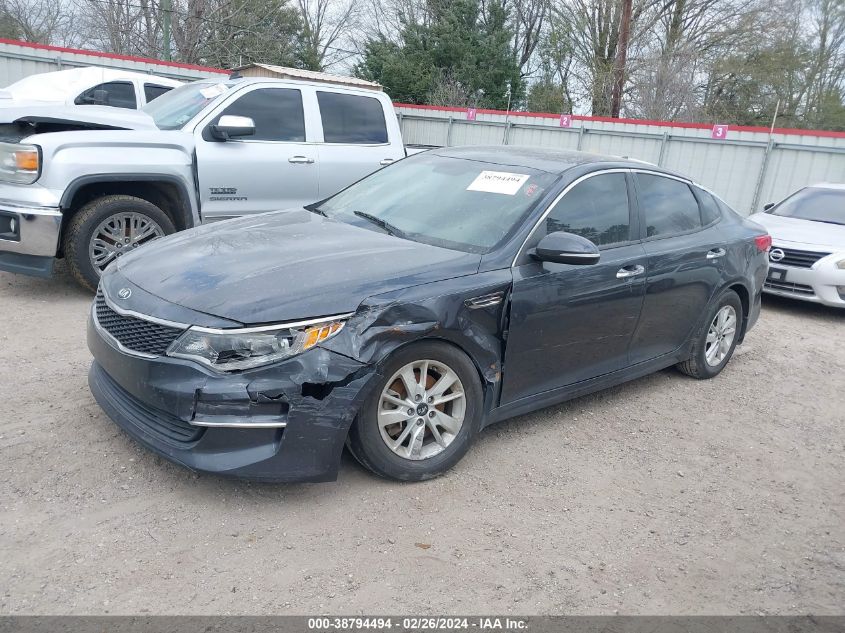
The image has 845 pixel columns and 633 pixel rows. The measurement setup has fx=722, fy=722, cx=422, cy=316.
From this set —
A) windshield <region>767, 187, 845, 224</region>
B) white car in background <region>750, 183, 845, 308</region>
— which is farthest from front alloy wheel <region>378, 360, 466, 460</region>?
windshield <region>767, 187, 845, 224</region>

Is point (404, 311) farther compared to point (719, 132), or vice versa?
point (719, 132)

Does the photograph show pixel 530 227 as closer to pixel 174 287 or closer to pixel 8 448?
pixel 174 287

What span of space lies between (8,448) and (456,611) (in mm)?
2378

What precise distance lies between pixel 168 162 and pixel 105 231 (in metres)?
0.78

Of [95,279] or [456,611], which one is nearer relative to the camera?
[456,611]

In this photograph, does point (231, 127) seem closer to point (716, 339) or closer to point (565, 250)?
point (565, 250)

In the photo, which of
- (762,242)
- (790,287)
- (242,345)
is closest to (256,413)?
(242,345)

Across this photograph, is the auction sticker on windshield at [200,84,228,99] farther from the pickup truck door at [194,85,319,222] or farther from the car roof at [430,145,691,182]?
the car roof at [430,145,691,182]

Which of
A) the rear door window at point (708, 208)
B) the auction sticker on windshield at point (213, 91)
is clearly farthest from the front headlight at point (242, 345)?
the auction sticker on windshield at point (213, 91)

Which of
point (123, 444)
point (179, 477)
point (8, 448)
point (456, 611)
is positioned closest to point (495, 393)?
point (456, 611)

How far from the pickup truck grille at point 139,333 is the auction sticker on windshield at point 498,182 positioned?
2032mm

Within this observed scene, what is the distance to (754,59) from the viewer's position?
2994cm

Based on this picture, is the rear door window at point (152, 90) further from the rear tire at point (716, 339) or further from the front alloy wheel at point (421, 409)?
the front alloy wheel at point (421, 409)

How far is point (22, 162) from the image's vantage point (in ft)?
18.4
